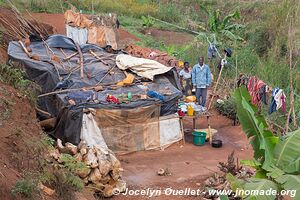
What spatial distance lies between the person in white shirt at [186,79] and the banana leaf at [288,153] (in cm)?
835

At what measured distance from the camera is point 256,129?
20.7 feet

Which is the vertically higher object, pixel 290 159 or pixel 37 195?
pixel 290 159

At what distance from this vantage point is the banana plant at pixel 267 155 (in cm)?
576

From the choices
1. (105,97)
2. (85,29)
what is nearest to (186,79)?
(105,97)

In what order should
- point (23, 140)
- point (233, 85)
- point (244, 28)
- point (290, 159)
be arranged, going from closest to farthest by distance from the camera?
point (290, 159), point (23, 140), point (233, 85), point (244, 28)

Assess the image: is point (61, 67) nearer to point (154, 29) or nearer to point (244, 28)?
point (244, 28)

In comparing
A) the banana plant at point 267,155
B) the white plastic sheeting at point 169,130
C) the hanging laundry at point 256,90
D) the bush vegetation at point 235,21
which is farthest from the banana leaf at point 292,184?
the hanging laundry at point 256,90

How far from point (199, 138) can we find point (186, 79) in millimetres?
2713

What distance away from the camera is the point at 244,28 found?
22531mm

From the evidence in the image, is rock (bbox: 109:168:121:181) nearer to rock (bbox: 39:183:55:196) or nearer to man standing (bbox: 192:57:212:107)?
rock (bbox: 39:183:55:196)

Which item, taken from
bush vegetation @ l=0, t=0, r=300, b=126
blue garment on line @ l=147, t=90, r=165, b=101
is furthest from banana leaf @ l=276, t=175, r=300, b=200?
blue garment on line @ l=147, t=90, r=165, b=101

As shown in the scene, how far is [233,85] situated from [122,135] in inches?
208

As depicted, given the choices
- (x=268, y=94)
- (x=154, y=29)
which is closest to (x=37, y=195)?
(x=268, y=94)

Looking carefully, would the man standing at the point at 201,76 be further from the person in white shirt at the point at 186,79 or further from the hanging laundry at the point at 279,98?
the hanging laundry at the point at 279,98
